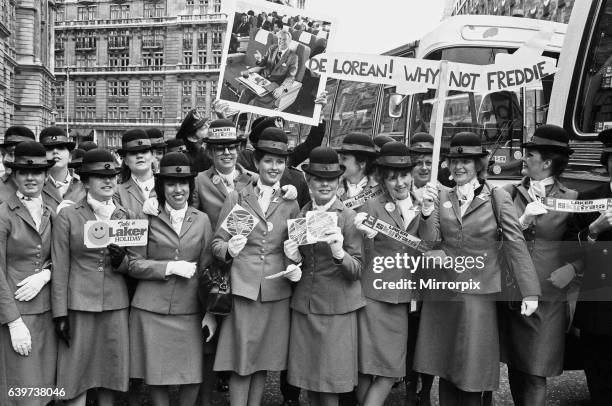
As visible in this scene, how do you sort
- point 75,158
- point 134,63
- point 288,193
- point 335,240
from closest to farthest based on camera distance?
point 335,240 → point 288,193 → point 75,158 → point 134,63

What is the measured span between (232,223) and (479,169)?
1.94m

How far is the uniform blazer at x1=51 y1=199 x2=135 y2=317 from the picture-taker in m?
4.39

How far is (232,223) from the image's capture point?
4.38 m

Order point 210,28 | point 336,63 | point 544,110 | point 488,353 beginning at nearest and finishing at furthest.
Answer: point 488,353 < point 336,63 < point 544,110 < point 210,28

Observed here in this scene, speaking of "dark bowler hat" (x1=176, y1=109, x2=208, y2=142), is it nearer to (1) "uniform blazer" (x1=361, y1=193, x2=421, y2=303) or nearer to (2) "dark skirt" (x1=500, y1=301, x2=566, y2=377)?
(1) "uniform blazer" (x1=361, y1=193, x2=421, y2=303)

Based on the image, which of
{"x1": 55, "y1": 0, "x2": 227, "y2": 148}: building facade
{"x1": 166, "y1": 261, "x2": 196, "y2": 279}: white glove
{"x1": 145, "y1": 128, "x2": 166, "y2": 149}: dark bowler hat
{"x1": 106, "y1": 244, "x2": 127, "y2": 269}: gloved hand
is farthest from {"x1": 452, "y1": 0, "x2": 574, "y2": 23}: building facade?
{"x1": 55, "y1": 0, "x2": 227, "y2": 148}: building facade

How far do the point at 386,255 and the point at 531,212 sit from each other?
111 centimetres

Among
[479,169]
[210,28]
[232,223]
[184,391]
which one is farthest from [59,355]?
[210,28]

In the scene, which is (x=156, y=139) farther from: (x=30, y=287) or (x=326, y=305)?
(x=326, y=305)

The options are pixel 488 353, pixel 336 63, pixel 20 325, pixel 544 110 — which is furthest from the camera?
pixel 544 110

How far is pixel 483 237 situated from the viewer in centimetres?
444

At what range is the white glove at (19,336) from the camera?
13.7ft

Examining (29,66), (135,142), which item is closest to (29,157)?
(135,142)

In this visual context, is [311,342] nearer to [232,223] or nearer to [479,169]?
[232,223]
